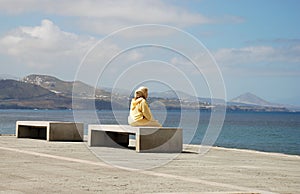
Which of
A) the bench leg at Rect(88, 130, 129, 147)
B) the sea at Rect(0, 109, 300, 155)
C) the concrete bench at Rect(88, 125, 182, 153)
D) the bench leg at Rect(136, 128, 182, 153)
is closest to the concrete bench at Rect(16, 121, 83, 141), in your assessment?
the bench leg at Rect(88, 130, 129, 147)

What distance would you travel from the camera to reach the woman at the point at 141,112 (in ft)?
64.3

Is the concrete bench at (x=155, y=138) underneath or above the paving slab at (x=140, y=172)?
above

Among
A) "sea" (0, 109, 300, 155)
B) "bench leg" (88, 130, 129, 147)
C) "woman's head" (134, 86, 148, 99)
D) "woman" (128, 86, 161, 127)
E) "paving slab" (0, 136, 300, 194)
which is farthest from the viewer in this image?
"sea" (0, 109, 300, 155)

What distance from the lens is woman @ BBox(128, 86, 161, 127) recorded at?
19609mm

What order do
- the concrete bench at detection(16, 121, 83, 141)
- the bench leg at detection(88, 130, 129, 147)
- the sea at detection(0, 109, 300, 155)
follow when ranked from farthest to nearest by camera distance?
the sea at detection(0, 109, 300, 155)
the concrete bench at detection(16, 121, 83, 141)
the bench leg at detection(88, 130, 129, 147)

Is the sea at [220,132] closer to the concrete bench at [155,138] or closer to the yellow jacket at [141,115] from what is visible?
the yellow jacket at [141,115]

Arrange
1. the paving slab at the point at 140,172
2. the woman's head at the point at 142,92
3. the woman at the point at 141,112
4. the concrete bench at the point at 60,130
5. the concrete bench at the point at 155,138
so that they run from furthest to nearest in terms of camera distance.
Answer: the concrete bench at the point at 60,130 < the woman's head at the point at 142,92 < the woman at the point at 141,112 < the concrete bench at the point at 155,138 < the paving slab at the point at 140,172

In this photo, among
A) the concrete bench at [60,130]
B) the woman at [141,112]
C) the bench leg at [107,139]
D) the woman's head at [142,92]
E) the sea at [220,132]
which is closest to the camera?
the woman at [141,112]

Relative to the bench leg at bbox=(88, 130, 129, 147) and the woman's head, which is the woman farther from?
the bench leg at bbox=(88, 130, 129, 147)

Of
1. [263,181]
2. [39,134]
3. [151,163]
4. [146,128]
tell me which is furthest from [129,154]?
[39,134]

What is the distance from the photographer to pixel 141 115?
64.6 ft

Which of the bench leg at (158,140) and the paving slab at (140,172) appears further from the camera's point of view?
the bench leg at (158,140)

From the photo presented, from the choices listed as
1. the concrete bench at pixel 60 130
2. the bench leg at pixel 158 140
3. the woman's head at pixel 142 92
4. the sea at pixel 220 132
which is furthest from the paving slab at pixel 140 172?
the sea at pixel 220 132

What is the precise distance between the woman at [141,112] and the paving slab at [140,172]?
1.20 metres
